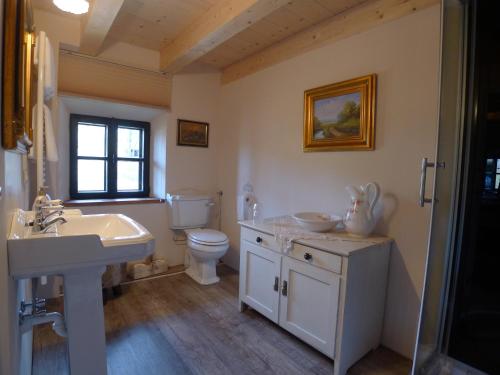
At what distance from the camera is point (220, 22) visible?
192 centimetres

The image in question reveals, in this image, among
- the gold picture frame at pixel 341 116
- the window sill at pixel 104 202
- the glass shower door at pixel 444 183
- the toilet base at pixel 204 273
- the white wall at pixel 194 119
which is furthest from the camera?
the white wall at pixel 194 119

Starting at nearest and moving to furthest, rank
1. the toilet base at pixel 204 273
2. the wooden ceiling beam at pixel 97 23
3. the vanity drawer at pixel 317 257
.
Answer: the vanity drawer at pixel 317 257, the wooden ceiling beam at pixel 97 23, the toilet base at pixel 204 273

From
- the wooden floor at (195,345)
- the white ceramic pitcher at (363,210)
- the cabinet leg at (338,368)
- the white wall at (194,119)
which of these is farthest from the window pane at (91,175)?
the cabinet leg at (338,368)

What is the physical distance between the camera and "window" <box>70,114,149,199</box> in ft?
9.30

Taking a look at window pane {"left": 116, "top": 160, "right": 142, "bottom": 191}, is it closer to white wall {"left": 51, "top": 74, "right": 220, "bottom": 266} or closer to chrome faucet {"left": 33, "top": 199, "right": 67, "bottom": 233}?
white wall {"left": 51, "top": 74, "right": 220, "bottom": 266}

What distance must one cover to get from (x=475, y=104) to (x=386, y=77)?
0.59m

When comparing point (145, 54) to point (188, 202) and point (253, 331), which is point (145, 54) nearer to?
point (188, 202)

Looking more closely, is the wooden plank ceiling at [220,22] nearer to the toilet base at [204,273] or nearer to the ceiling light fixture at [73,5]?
the ceiling light fixture at [73,5]

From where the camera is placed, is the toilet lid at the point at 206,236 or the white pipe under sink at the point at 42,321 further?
the toilet lid at the point at 206,236

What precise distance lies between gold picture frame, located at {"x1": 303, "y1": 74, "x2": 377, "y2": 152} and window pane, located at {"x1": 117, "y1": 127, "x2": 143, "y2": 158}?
200 centimetres

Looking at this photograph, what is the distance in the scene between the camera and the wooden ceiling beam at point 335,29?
173 cm

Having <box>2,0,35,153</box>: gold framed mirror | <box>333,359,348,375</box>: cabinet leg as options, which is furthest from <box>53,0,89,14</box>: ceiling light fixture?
<box>333,359,348,375</box>: cabinet leg

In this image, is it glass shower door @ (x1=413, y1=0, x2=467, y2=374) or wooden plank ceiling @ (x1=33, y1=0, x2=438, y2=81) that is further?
wooden plank ceiling @ (x1=33, y1=0, x2=438, y2=81)

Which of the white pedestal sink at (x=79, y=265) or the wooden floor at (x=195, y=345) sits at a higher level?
the white pedestal sink at (x=79, y=265)
